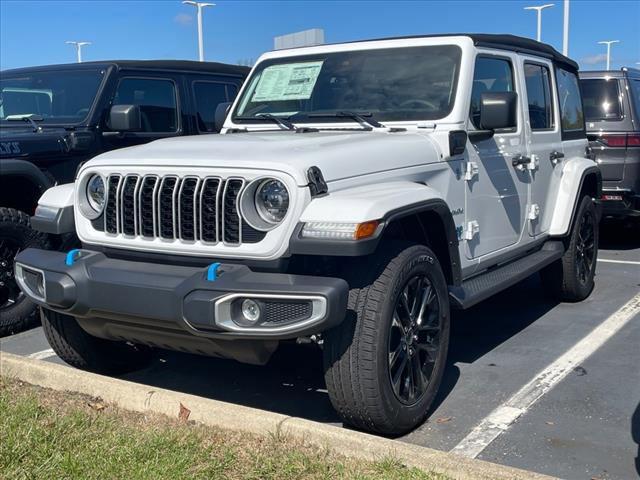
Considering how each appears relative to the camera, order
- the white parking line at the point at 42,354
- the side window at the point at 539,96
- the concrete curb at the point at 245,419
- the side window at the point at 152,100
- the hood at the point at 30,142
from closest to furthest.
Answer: the concrete curb at the point at 245,419 < the white parking line at the point at 42,354 < the hood at the point at 30,142 < the side window at the point at 539,96 < the side window at the point at 152,100

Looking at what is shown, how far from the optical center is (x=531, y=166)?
5320 millimetres

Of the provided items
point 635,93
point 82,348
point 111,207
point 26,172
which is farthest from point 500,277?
point 635,93

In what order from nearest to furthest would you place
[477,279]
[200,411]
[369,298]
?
[369,298] → [200,411] → [477,279]

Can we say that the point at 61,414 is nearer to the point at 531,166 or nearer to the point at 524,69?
the point at 531,166

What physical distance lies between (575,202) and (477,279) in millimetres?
1710

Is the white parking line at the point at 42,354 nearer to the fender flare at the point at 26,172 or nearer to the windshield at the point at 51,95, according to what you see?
the fender flare at the point at 26,172

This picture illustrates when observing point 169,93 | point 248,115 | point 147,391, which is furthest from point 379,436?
point 169,93

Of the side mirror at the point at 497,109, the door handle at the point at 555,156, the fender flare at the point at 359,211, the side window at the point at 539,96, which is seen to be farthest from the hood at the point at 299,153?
the door handle at the point at 555,156

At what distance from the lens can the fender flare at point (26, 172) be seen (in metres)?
5.30

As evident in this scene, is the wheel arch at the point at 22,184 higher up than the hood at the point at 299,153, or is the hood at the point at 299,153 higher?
the hood at the point at 299,153

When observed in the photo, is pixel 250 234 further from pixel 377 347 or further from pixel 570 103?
pixel 570 103

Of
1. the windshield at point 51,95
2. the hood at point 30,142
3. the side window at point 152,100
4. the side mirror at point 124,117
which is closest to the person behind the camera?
the hood at point 30,142

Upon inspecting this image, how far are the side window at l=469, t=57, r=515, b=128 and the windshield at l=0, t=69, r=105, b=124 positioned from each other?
10.3 feet

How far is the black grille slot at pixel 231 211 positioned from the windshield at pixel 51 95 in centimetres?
314
